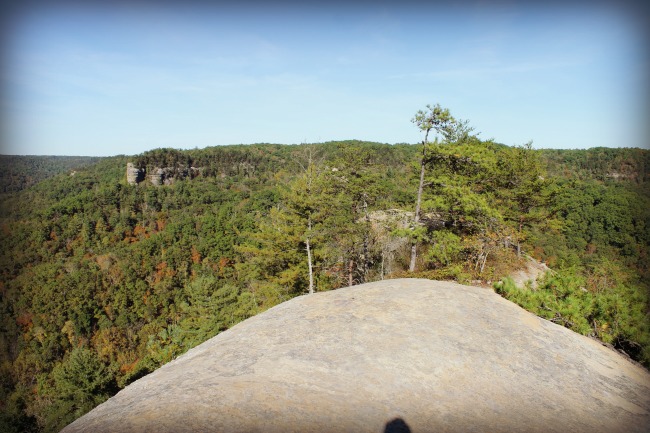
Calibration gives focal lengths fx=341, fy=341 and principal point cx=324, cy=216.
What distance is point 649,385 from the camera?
474 centimetres

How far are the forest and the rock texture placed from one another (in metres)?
2.19

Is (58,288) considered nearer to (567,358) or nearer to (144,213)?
(144,213)

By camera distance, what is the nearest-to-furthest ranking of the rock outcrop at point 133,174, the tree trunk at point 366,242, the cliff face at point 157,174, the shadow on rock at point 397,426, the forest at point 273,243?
1. the shadow on rock at point 397,426
2. the forest at point 273,243
3. the tree trunk at point 366,242
4. the rock outcrop at point 133,174
5. the cliff face at point 157,174

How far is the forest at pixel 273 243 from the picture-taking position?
15.3 m

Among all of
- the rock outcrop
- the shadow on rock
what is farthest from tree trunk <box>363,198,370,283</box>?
the rock outcrop

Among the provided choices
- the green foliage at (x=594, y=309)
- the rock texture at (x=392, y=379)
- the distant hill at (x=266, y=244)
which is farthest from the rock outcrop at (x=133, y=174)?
the green foliage at (x=594, y=309)

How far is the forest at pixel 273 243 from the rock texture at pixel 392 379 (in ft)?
7.19

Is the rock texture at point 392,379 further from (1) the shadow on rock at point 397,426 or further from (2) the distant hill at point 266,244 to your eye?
(2) the distant hill at point 266,244

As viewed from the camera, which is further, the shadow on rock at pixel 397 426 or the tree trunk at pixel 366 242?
the tree trunk at pixel 366 242

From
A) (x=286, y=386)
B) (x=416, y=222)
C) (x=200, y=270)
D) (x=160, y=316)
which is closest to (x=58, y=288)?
(x=160, y=316)

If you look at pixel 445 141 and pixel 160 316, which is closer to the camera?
pixel 445 141

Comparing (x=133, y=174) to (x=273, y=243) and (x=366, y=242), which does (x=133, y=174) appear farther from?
(x=366, y=242)

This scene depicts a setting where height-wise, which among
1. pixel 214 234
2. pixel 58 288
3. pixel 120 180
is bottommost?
pixel 58 288

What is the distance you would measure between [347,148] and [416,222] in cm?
940
